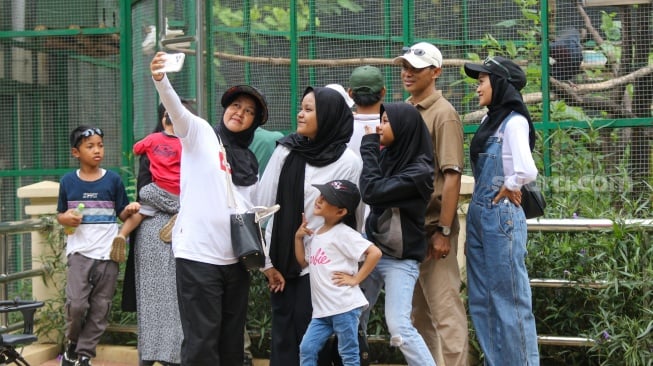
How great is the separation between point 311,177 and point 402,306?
91 centimetres

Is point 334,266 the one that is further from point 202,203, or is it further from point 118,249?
point 118,249

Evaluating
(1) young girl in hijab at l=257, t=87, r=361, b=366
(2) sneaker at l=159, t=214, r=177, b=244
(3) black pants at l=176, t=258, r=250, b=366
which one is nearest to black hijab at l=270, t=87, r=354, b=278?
(1) young girl in hijab at l=257, t=87, r=361, b=366

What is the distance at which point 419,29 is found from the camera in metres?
8.80

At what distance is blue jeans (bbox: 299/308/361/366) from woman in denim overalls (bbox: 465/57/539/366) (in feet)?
2.74

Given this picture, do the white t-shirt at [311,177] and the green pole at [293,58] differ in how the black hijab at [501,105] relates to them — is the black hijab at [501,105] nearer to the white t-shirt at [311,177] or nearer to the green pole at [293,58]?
the white t-shirt at [311,177]

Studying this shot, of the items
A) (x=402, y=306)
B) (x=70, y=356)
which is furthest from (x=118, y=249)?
(x=402, y=306)

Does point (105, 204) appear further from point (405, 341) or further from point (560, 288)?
point (560, 288)

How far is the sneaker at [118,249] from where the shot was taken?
7.60m

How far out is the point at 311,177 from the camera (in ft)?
21.0

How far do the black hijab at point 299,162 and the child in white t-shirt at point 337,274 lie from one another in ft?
0.56

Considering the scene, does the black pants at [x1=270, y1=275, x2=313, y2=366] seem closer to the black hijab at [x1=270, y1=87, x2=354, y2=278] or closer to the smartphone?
the black hijab at [x1=270, y1=87, x2=354, y2=278]

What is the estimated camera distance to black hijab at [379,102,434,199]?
627 cm

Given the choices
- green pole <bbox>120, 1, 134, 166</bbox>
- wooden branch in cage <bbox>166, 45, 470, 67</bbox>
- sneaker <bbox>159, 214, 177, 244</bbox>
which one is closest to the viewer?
sneaker <bbox>159, 214, 177, 244</bbox>

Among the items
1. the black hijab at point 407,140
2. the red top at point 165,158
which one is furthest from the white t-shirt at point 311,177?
the red top at point 165,158
